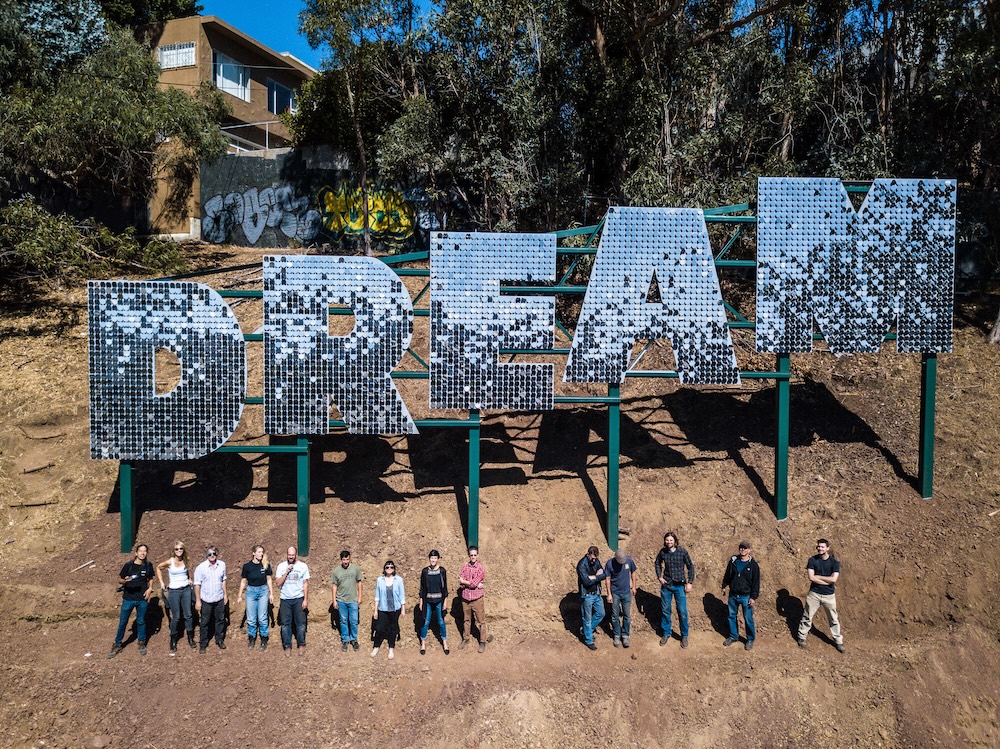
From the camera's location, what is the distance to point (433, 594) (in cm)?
1120

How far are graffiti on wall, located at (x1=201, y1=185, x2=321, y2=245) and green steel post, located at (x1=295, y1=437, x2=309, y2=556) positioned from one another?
1406cm

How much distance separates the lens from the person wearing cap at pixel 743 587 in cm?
1126

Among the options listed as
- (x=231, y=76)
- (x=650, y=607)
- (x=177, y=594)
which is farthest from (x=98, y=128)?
(x=231, y=76)

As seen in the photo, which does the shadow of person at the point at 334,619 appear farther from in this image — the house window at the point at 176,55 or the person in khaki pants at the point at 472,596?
the house window at the point at 176,55

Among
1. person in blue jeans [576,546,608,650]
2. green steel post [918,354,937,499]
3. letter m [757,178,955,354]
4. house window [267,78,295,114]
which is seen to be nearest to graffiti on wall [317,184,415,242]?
letter m [757,178,955,354]

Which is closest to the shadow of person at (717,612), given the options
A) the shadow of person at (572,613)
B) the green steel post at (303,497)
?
the shadow of person at (572,613)

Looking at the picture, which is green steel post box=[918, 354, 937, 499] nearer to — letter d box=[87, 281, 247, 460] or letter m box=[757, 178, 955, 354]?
letter m box=[757, 178, 955, 354]

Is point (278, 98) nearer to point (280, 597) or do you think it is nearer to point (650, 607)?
point (280, 597)

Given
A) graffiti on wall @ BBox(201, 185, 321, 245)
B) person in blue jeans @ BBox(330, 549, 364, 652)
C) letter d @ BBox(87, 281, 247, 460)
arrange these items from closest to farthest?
person in blue jeans @ BBox(330, 549, 364, 652) < letter d @ BBox(87, 281, 247, 460) < graffiti on wall @ BBox(201, 185, 321, 245)

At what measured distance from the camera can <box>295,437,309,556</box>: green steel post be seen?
1288 cm

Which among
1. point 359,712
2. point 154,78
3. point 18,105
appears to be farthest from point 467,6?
point 359,712

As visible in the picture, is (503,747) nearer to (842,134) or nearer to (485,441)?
(485,441)

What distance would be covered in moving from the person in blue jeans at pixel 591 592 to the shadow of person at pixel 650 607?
82 centimetres

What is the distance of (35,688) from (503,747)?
20.3ft
